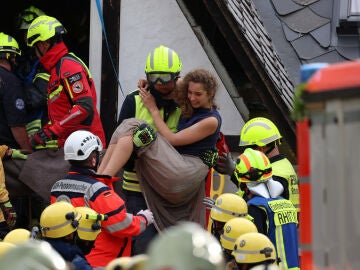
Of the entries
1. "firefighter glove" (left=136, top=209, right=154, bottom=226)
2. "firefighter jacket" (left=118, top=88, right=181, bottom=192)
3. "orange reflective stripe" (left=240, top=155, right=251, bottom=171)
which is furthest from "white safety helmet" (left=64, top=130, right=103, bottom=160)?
"orange reflective stripe" (left=240, top=155, right=251, bottom=171)

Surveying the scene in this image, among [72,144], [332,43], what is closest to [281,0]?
[332,43]

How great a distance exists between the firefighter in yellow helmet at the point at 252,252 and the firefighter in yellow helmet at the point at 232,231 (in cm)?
56

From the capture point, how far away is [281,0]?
12891 millimetres

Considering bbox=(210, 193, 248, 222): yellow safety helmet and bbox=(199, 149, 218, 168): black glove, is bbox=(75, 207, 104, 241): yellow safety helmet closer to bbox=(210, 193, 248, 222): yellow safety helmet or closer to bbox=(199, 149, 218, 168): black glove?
bbox=(210, 193, 248, 222): yellow safety helmet

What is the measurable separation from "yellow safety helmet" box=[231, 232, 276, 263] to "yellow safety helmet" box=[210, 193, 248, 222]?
108cm

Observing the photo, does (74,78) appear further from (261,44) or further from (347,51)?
(347,51)

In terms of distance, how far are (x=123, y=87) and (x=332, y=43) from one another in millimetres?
2232

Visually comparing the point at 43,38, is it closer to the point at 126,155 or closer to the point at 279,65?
the point at 126,155

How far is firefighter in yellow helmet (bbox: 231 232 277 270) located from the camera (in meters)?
7.70

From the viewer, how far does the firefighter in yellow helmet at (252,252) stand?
25.3 ft

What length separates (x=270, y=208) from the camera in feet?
29.2

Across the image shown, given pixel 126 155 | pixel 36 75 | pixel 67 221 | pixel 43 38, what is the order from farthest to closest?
pixel 36 75
pixel 43 38
pixel 126 155
pixel 67 221

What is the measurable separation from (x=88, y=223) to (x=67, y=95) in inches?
94.8

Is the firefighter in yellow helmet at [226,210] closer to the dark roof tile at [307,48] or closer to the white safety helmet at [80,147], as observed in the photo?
the white safety helmet at [80,147]
